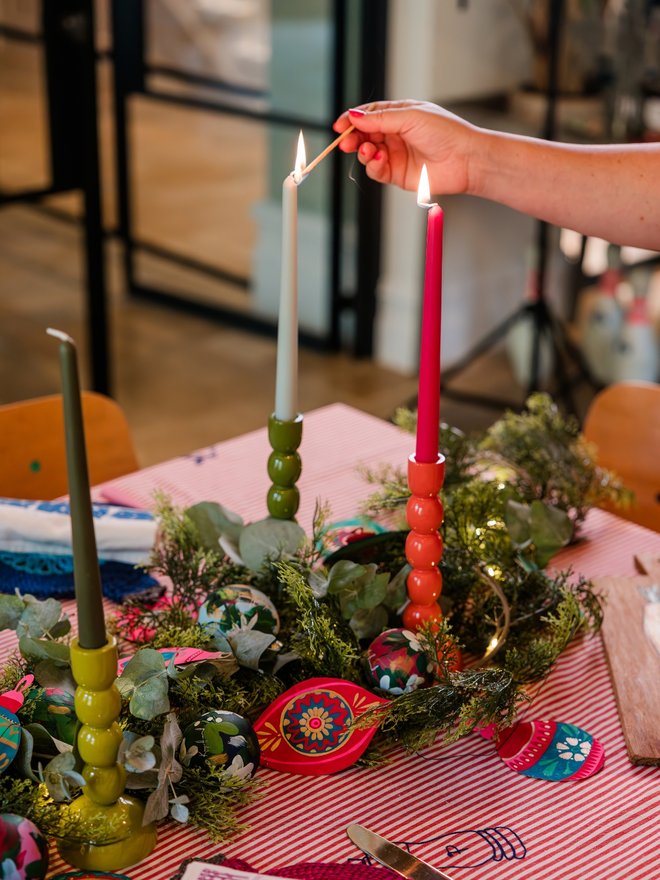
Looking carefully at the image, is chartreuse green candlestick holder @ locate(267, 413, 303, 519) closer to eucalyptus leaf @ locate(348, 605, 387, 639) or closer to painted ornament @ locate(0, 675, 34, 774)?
eucalyptus leaf @ locate(348, 605, 387, 639)

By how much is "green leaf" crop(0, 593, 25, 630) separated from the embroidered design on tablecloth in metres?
0.29

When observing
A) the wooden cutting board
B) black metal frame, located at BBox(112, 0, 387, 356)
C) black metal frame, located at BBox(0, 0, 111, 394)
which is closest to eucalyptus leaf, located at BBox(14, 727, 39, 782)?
the wooden cutting board

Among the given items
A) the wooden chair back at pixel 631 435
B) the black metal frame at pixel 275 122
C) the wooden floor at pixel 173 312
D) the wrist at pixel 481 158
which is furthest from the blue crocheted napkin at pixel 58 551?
the black metal frame at pixel 275 122

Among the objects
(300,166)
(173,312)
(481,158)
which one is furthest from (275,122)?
(300,166)

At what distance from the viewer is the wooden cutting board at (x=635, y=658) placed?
746 mm

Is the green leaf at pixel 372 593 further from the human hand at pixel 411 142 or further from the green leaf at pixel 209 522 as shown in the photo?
the human hand at pixel 411 142

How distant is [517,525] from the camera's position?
881 millimetres

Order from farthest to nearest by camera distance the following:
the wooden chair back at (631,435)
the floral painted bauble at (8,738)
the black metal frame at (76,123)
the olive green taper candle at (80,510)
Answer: the black metal frame at (76,123) < the wooden chair back at (631,435) < the floral painted bauble at (8,738) < the olive green taper candle at (80,510)

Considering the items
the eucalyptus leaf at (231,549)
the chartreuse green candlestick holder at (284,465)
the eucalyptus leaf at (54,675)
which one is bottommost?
the eucalyptus leaf at (54,675)

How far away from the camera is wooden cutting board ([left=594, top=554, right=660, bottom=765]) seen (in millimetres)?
746

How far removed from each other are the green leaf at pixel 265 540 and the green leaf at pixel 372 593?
77mm

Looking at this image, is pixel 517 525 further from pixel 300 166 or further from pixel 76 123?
pixel 76 123

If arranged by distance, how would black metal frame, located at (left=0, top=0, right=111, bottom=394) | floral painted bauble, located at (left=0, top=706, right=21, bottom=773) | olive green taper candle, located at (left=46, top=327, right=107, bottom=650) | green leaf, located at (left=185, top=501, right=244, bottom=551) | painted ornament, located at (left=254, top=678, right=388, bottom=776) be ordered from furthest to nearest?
black metal frame, located at (left=0, top=0, right=111, bottom=394)
green leaf, located at (left=185, top=501, right=244, bottom=551)
painted ornament, located at (left=254, top=678, right=388, bottom=776)
floral painted bauble, located at (left=0, top=706, right=21, bottom=773)
olive green taper candle, located at (left=46, top=327, right=107, bottom=650)

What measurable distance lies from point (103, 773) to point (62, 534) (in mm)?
399
